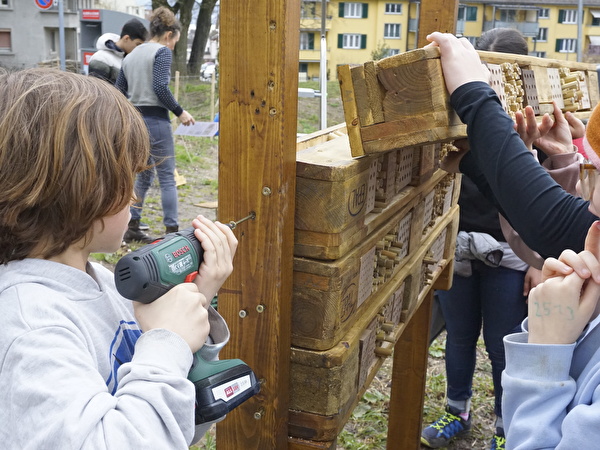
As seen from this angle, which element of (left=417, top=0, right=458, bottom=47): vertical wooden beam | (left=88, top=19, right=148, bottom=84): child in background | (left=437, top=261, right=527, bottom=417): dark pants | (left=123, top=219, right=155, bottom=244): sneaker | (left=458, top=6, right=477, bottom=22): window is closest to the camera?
(left=417, top=0, right=458, bottom=47): vertical wooden beam

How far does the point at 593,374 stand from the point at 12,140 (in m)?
1.16

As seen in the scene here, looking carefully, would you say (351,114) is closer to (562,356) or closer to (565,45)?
(562,356)

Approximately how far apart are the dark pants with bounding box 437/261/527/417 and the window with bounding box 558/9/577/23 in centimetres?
4495

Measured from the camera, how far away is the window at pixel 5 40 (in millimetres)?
33594

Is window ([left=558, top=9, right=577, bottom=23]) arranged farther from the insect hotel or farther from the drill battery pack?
the drill battery pack

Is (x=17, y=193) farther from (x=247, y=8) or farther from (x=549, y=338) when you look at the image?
(x=549, y=338)

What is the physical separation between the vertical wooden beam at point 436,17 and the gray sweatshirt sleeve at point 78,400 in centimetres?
208

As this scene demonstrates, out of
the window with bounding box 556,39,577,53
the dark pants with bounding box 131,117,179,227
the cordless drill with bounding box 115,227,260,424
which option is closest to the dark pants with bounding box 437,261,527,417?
the cordless drill with bounding box 115,227,260,424

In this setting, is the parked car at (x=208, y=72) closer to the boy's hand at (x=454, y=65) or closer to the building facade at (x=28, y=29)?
the boy's hand at (x=454, y=65)

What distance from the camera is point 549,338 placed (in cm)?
131

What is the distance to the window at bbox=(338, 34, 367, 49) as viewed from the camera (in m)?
42.2

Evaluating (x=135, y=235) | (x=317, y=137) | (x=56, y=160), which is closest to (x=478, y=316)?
(x=317, y=137)

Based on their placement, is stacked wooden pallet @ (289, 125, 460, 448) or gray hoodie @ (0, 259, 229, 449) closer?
gray hoodie @ (0, 259, 229, 449)

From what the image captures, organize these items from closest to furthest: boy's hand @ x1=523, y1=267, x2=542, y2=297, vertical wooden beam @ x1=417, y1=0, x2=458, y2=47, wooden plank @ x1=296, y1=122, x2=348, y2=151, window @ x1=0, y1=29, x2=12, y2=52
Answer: wooden plank @ x1=296, y1=122, x2=348, y2=151
vertical wooden beam @ x1=417, y1=0, x2=458, y2=47
boy's hand @ x1=523, y1=267, x2=542, y2=297
window @ x1=0, y1=29, x2=12, y2=52
